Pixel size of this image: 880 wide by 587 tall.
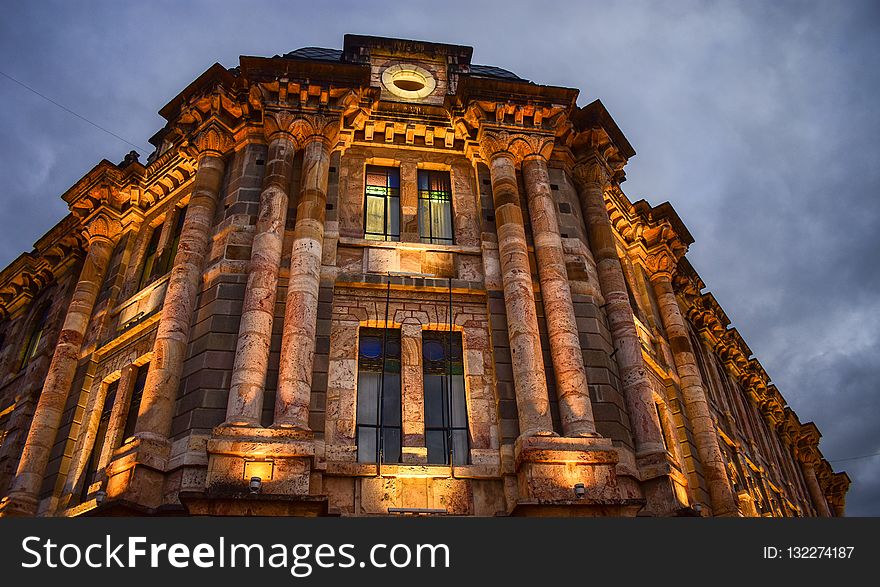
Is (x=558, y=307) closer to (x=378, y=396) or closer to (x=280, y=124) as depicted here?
(x=378, y=396)

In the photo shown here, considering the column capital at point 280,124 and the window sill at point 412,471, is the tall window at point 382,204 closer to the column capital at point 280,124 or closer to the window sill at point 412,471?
the column capital at point 280,124

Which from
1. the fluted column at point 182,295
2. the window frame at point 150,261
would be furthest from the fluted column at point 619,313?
the window frame at point 150,261

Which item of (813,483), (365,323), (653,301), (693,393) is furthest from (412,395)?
(813,483)

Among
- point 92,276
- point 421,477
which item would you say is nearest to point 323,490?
point 421,477

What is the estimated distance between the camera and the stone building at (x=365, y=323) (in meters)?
12.3

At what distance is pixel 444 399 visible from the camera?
13.9 metres

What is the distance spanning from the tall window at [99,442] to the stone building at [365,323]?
70 millimetres

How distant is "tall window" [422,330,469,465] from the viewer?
13289 mm

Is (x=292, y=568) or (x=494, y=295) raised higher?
(x=494, y=295)

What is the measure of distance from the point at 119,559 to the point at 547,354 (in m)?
8.90

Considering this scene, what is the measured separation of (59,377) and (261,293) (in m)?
6.62

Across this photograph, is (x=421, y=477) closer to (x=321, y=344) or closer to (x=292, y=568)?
(x=321, y=344)

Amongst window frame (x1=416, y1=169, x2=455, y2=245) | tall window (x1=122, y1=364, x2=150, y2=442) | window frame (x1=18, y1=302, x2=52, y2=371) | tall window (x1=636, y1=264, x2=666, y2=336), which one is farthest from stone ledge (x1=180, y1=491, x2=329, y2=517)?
window frame (x1=18, y1=302, x2=52, y2=371)

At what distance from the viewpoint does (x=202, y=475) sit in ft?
39.1
